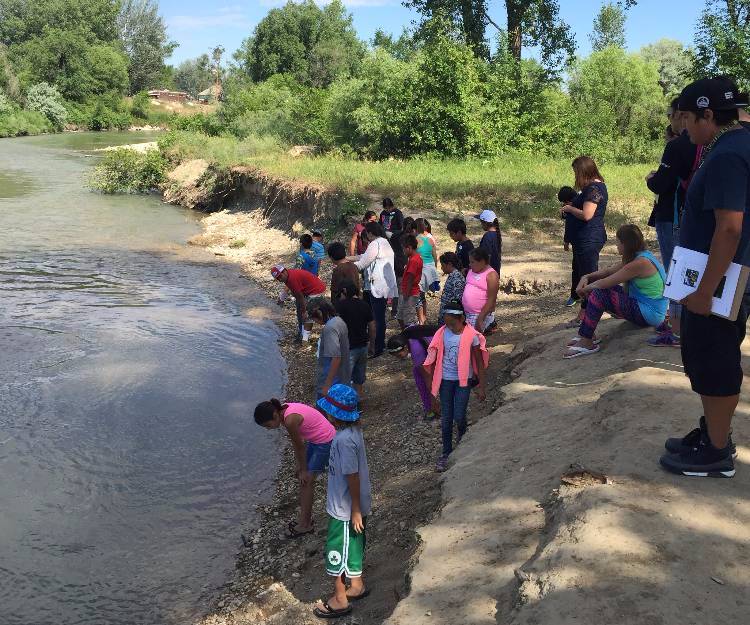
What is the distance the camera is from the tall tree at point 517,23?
1072 inches

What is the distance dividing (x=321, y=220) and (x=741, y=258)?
1644 centimetres

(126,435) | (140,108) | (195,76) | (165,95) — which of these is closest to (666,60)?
(140,108)

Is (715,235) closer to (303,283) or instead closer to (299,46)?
(303,283)

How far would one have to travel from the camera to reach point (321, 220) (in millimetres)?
19922

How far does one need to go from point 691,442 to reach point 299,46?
277 ft

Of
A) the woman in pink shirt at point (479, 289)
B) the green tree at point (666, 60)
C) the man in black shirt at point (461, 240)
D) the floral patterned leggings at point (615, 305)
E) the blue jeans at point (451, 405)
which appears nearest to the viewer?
the blue jeans at point (451, 405)

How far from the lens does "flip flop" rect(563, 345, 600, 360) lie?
7.52 metres

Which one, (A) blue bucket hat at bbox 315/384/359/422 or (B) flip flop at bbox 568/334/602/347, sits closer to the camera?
(A) blue bucket hat at bbox 315/384/359/422

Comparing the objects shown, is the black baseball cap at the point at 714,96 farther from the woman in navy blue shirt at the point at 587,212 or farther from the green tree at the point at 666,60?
the green tree at the point at 666,60

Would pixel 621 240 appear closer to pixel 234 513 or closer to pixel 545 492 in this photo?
pixel 545 492

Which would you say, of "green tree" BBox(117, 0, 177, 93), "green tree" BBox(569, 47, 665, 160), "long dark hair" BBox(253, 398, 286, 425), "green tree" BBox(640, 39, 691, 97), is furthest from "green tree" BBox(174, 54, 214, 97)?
"long dark hair" BBox(253, 398, 286, 425)

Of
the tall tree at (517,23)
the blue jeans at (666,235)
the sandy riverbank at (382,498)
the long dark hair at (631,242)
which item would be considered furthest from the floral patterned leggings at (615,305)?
the tall tree at (517,23)

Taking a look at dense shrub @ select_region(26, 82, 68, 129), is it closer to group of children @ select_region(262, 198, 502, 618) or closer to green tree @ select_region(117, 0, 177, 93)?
green tree @ select_region(117, 0, 177, 93)

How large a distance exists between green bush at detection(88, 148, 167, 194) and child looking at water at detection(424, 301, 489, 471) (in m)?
29.0
